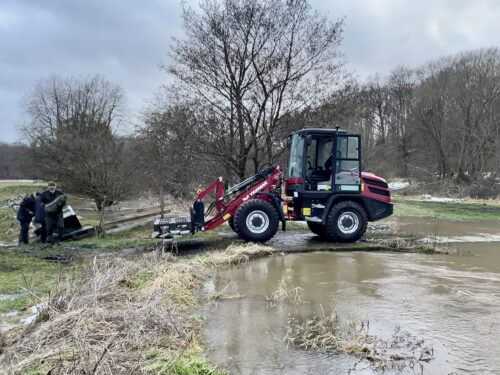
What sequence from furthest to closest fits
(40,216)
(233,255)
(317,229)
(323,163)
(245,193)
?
(317,229) < (323,163) < (40,216) < (245,193) < (233,255)

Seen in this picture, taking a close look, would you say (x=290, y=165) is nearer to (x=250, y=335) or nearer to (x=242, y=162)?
(x=242, y=162)

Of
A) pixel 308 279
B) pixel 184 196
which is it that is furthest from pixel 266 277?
pixel 184 196

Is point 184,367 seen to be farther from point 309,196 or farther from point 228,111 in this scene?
point 228,111

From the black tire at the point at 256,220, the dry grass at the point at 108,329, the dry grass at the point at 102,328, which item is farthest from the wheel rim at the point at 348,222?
the dry grass at the point at 102,328

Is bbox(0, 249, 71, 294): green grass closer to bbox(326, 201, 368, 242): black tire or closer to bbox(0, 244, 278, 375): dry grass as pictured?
bbox(0, 244, 278, 375): dry grass

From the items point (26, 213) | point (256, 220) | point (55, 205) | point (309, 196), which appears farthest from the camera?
point (26, 213)

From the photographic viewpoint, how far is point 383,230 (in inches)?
570

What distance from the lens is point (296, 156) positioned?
12.2 meters

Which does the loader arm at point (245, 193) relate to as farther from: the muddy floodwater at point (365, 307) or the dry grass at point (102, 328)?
the dry grass at point (102, 328)

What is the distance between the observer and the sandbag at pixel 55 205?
39.7 feet

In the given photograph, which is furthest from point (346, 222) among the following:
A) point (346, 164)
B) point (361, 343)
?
point (361, 343)

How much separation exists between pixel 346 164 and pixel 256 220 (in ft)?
8.45

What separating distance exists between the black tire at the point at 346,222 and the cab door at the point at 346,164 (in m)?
0.42

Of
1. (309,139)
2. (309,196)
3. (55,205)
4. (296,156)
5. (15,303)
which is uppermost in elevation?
(309,139)
